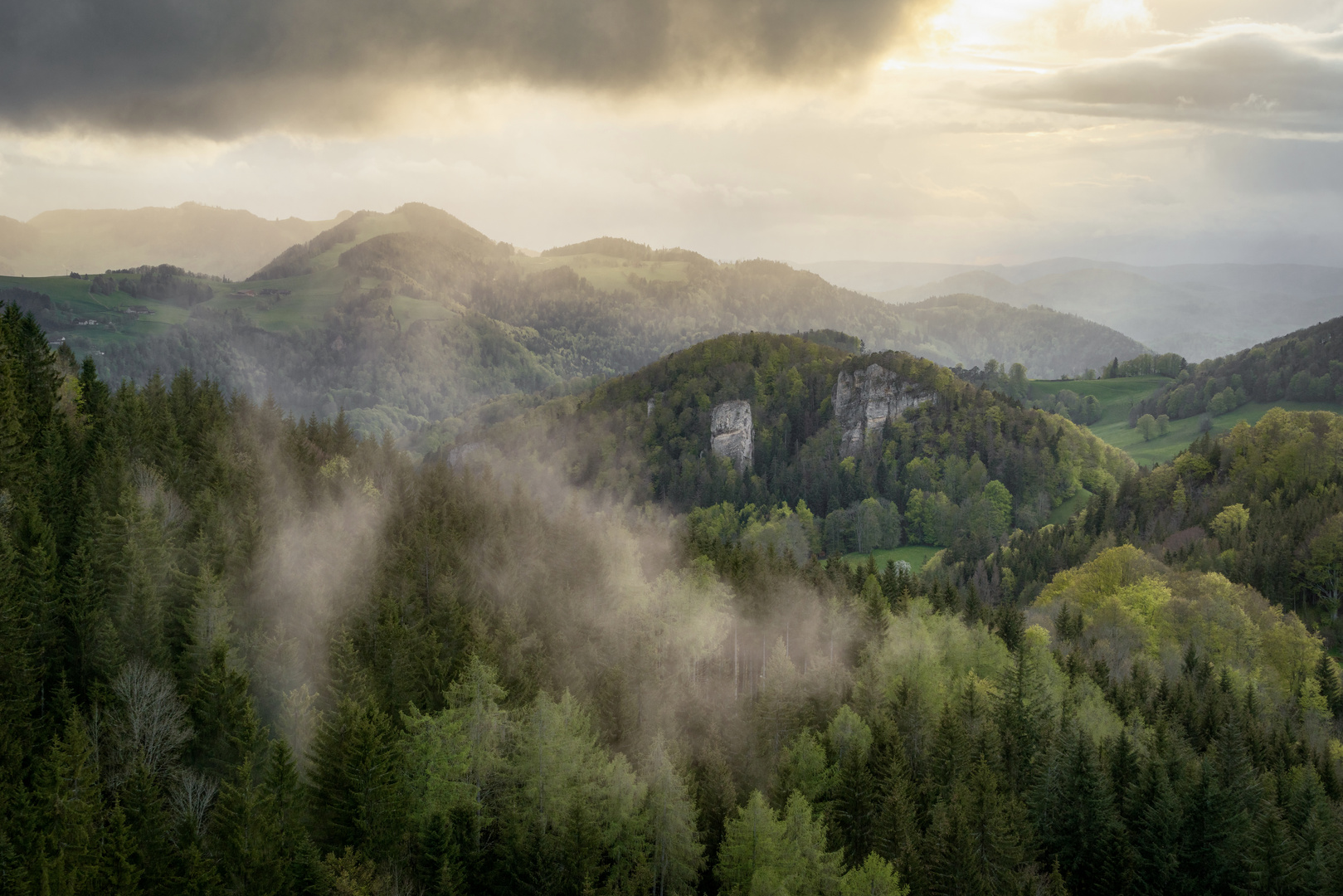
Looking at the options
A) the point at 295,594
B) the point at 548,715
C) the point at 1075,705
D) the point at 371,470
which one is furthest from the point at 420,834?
the point at 371,470

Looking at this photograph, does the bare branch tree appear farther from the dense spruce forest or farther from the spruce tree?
the spruce tree

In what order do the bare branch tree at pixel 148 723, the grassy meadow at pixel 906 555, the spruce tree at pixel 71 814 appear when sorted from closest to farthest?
the spruce tree at pixel 71 814 < the bare branch tree at pixel 148 723 < the grassy meadow at pixel 906 555

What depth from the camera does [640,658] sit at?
62.6 m

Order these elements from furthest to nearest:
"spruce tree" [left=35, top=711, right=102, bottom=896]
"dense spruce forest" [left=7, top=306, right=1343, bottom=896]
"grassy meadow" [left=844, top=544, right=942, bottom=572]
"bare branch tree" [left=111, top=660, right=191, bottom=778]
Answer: "grassy meadow" [left=844, top=544, right=942, bottom=572] → "bare branch tree" [left=111, top=660, right=191, bottom=778] → "dense spruce forest" [left=7, top=306, right=1343, bottom=896] → "spruce tree" [left=35, top=711, right=102, bottom=896]

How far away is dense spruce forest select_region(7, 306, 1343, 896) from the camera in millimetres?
37312

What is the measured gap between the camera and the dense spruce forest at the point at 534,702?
37.3m

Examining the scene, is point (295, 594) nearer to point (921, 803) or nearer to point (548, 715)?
point (548, 715)

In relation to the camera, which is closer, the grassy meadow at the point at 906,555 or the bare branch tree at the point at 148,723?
the bare branch tree at the point at 148,723

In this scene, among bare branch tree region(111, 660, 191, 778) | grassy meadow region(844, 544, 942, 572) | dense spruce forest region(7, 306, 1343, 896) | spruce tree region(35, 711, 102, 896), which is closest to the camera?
spruce tree region(35, 711, 102, 896)

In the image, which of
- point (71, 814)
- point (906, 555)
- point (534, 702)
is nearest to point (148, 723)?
point (71, 814)

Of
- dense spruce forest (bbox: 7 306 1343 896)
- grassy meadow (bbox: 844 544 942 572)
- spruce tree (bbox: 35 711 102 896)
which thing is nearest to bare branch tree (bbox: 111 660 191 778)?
dense spruce forest (bbox: 7 306 1343 896)

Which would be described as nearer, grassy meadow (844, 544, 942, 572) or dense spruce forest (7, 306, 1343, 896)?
dense spruce forest (7, 306, 1343, 896)

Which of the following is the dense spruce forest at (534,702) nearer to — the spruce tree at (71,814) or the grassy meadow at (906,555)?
the spruce tree at (71,814)

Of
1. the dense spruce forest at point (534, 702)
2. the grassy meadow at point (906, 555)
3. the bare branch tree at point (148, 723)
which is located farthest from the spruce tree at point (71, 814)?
the grassy meadow at point (906, 555)
